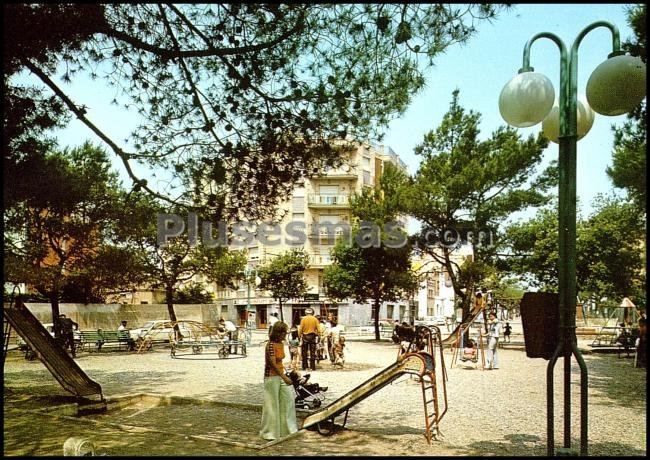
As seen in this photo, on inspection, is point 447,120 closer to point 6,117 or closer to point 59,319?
point 59,319

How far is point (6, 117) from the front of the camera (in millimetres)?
7734

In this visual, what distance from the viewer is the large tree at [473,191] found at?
25734mm

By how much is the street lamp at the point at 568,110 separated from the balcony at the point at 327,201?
47.0 m

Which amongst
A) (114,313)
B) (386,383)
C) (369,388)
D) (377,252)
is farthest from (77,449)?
(114,313)

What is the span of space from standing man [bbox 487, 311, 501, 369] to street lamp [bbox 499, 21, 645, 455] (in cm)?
1056

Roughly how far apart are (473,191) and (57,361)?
1951cm

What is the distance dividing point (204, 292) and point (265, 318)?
7098 mm

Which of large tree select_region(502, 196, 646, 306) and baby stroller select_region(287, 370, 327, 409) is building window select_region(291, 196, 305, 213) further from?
baby stroller select_region(287, 370, 327, 409)

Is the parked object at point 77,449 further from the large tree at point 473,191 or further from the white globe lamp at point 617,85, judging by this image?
the large tree at point 473,191

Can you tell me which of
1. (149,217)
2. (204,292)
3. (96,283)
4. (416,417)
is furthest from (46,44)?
(204,292)

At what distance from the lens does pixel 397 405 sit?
9.99 metres

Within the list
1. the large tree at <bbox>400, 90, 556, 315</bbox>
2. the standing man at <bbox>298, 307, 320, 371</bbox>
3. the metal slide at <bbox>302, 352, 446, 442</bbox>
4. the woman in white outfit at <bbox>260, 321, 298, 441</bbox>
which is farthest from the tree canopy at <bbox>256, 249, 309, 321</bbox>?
the metal slide at <bbox>302, 352, 446, 442</bbox>

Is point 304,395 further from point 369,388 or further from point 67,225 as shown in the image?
point 67,225

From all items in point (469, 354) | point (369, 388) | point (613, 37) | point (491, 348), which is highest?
point (613, 37)
